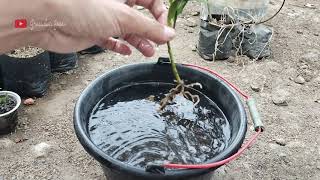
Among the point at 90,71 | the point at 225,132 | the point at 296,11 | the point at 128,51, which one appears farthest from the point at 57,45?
the point at 296,11

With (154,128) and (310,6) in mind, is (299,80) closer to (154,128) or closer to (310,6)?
(310,6)

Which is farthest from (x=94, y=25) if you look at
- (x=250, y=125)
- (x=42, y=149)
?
(x=250, y=125)

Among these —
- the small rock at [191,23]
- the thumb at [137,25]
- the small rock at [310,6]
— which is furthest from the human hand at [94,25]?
the small rock at [310,6]

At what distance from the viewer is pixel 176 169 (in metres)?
1.22

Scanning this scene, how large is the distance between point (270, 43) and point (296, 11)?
1.84 feet

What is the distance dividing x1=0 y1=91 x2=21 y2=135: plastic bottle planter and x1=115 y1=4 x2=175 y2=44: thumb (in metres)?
1.11

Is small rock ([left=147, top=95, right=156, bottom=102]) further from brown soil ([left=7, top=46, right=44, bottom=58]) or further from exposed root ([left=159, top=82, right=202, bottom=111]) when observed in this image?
brown soil ([left=7, top=46, right=44, bottom=58])

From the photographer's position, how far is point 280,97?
2.36 meters

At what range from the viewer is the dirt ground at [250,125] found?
1.92 meters

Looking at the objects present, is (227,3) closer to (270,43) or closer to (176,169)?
(270,43)

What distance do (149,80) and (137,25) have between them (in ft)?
2.02

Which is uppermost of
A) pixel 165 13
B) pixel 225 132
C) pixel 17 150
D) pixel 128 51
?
pixel 165 13

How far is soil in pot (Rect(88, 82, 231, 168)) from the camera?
1422 mm

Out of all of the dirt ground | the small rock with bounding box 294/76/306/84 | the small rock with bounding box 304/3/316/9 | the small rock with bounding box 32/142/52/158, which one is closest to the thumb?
the dirt ground
